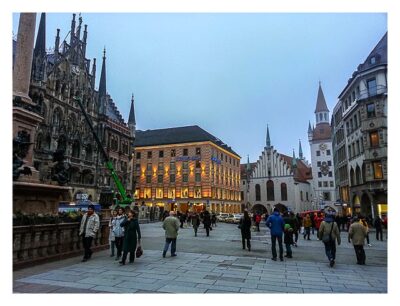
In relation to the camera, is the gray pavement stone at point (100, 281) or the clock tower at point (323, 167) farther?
the clock tower at point (323, 167)

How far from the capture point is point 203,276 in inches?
317

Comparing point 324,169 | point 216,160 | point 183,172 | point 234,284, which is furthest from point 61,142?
point 324,169

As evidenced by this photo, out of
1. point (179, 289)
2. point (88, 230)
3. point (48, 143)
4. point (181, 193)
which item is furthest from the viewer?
point (181, 193)

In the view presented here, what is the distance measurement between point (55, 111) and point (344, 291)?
139 ft

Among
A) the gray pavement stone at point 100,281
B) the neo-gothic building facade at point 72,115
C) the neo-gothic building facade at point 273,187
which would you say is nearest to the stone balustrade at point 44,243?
the gray pavement stone at point 100,281

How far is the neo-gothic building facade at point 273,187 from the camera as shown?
75.4 metres

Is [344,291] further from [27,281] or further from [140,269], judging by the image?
[27,281]

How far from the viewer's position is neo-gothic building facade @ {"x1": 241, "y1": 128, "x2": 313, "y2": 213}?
75.4 m

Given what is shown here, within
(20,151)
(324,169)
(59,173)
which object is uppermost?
(20,151)

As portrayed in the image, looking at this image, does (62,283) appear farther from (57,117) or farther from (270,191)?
(270,191)

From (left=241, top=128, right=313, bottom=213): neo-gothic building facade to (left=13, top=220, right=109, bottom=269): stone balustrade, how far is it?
6855 cm

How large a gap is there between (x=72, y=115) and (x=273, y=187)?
51937mm

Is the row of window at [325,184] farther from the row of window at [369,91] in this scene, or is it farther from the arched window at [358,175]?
the row of window at [369,91]

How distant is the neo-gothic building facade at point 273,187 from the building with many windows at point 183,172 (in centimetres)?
917
